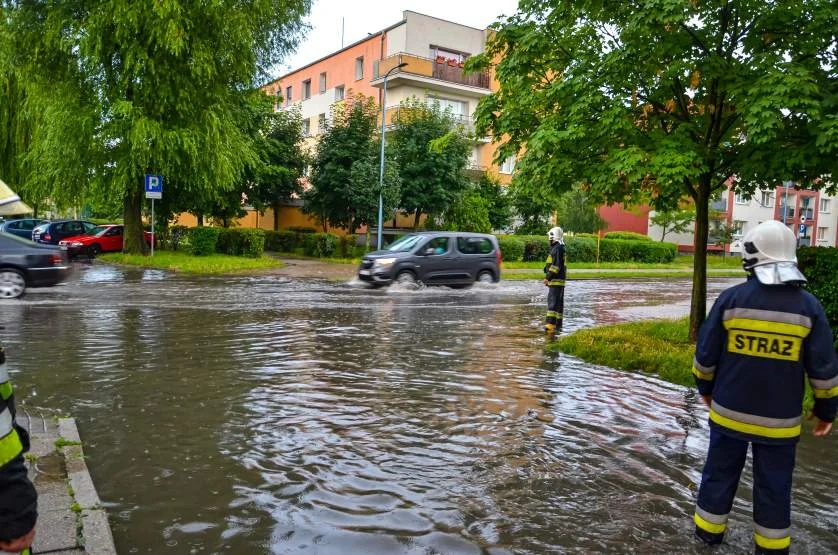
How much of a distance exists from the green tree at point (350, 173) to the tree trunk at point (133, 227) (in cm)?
852

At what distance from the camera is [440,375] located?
8.47m

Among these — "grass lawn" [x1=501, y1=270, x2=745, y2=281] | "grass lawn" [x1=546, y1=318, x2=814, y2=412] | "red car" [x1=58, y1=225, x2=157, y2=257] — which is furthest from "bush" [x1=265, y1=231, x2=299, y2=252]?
"grass lawn" [x1=546, y1=318, x2=814, y2=412]

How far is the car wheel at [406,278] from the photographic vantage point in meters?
19.7

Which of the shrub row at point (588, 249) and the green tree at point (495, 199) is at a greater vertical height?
the green tree at point (495, 199)

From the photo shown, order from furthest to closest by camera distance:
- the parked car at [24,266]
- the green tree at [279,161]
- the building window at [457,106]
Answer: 1. the building window at [457,106]
2. the green tree at [279,161]
3. the parked car at [24,266]

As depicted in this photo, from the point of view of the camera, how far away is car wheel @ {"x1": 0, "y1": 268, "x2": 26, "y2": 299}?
570 inches

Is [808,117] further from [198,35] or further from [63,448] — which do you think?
[198,35]

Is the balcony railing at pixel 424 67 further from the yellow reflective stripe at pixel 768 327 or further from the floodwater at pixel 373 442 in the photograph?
the yellow reflective stripe at pixel 768 327

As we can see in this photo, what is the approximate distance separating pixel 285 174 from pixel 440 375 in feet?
97.2

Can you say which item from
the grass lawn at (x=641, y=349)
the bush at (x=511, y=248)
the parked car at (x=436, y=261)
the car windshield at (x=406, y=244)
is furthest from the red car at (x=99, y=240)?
the grass lawn at (x=641, y=349)

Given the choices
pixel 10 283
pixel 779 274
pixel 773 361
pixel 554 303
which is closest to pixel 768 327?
pixel 773 361

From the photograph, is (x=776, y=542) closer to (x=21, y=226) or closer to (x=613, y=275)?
(x=613, y=275)

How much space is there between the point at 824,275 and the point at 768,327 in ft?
22.7

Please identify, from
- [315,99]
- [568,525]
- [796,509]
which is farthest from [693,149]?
[315,99]
